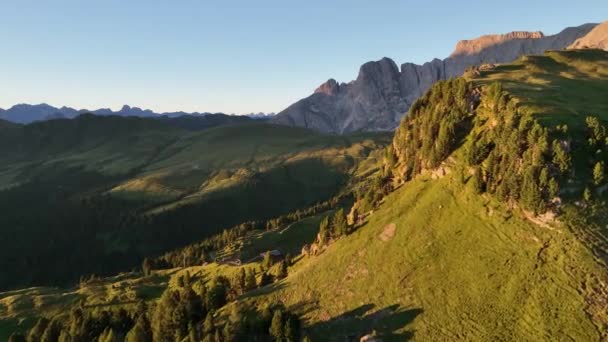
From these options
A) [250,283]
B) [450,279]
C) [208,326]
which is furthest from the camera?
[250,283]

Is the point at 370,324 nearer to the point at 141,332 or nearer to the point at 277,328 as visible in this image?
the point at 277,328

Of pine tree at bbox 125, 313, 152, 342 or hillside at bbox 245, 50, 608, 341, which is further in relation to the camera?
pine tree at bbox 125, 313, 152, 342

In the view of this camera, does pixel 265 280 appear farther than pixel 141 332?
Yes

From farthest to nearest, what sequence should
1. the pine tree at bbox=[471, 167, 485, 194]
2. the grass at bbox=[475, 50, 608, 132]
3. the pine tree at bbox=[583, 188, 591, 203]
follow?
the grass at bbox=[475, 50, 608, 132]
the pine tree at bbox=[471, 167, 485, 194]
the pine tree at bbox=[583, 188, 591, 203]

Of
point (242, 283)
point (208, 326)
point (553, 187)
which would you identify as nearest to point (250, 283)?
point (242, 283)

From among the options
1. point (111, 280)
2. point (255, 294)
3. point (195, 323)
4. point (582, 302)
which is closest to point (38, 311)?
point (111, 280)

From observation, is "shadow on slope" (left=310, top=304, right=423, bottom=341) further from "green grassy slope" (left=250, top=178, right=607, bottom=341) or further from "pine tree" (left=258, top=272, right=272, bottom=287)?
"pine tree" (left=258, top=272, right=272, bottom=287)

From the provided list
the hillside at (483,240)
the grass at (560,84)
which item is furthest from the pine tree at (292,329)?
the grass at (560,84)

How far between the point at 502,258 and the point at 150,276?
15249cm

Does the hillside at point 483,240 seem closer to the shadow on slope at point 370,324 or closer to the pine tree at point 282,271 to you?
the shadow on slope at point 370,324

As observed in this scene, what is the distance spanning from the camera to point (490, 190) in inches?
3782

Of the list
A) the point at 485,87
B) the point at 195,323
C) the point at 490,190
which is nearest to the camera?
the point at 490,190

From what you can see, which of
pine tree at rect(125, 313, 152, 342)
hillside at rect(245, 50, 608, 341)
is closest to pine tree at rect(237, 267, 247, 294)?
hillside at rect(245, 50, 608, 341)

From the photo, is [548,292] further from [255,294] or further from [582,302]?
[255,294]
